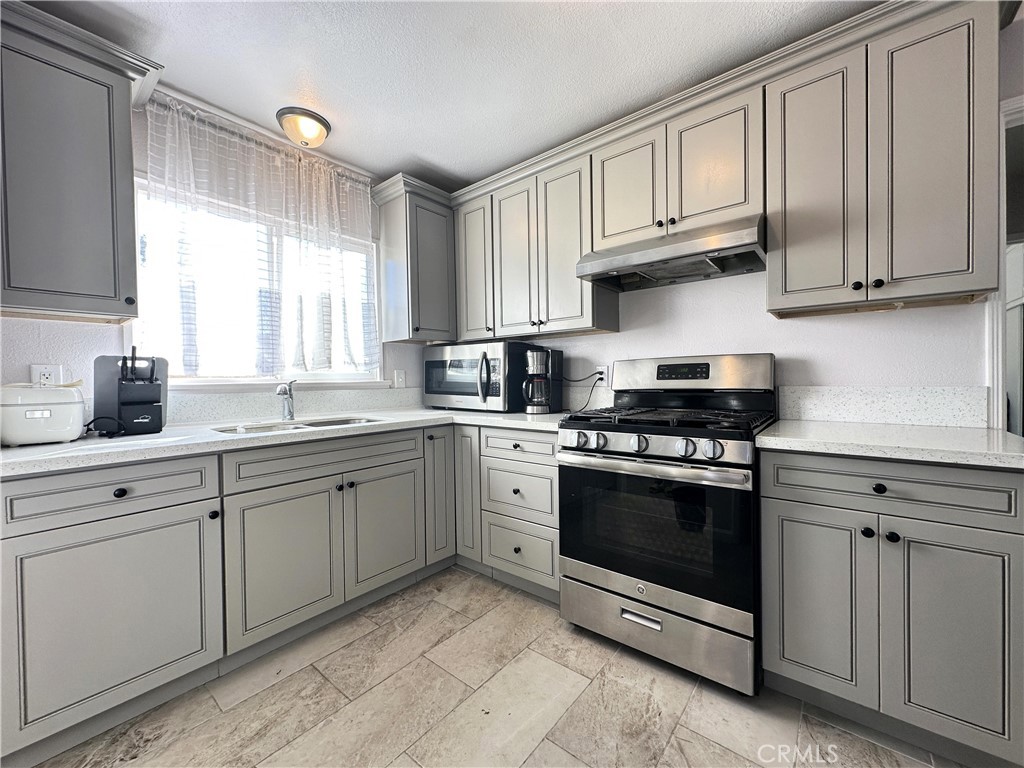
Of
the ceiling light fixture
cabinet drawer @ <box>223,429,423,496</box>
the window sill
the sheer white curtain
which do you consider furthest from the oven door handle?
the ceiling light fixture

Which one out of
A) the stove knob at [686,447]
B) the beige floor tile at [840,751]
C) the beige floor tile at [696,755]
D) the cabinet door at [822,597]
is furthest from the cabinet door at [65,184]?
the beige floor tile at [840,751]

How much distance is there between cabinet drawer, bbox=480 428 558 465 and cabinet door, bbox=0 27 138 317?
164 cm

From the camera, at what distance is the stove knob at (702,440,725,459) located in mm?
1493

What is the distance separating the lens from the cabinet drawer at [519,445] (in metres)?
2.10

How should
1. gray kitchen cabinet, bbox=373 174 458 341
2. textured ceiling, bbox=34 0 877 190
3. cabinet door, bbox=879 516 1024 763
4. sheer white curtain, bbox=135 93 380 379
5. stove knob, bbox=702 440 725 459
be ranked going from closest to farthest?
1. cabinet door, bbox=879 516 1024 763
2. stove knob, bbox=702 440 725 459
3. textured ceiling, bbox=34 0 877 190
4. sheer white curtain, bbox=135 93 380 379
5. gray kitchen cabinet, bbox=373 174 458 341

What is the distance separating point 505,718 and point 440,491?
1.22m

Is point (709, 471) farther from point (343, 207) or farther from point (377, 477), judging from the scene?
point (343, 207)

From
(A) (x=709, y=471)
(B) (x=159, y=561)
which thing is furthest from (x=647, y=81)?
(B) (x=159, y=561)

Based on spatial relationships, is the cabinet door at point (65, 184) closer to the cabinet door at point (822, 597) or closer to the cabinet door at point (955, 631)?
the cabinet door at point (822, 597)

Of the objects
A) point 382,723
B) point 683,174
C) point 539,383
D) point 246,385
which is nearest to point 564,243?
point 683,174

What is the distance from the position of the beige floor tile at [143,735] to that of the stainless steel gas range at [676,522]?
144 centimetres

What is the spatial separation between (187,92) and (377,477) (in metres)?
2.09

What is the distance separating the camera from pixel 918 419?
1715 millimetres

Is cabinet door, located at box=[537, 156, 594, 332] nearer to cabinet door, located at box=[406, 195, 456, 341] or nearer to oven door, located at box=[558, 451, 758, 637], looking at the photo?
cabinet door, located at box=[406, 195, 456, 341]
